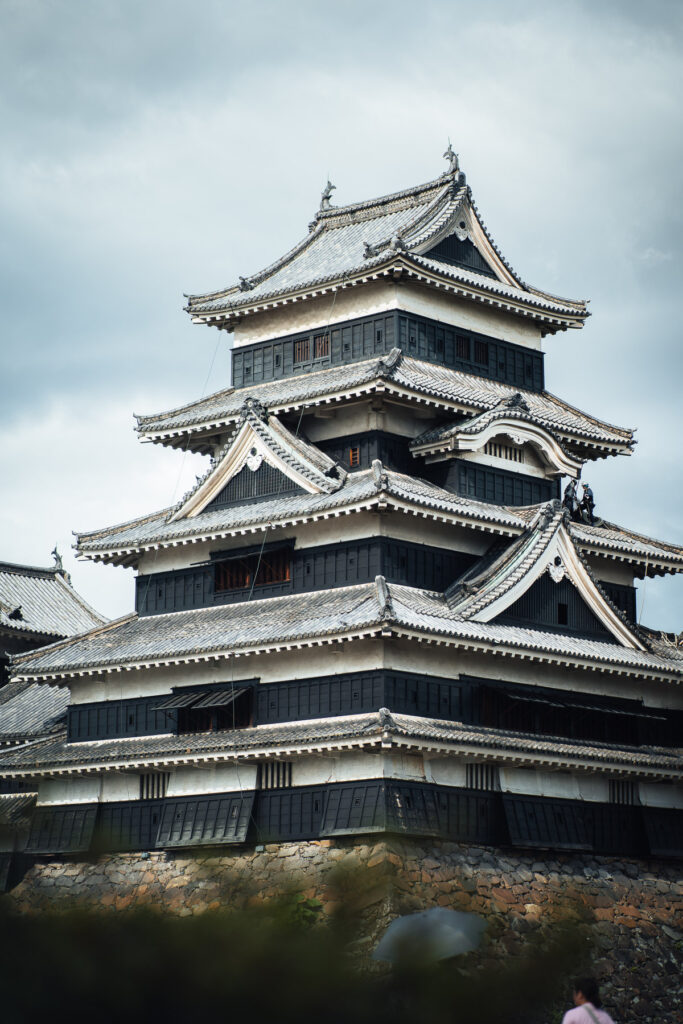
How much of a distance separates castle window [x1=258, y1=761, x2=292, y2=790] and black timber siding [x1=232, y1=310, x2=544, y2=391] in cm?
1300

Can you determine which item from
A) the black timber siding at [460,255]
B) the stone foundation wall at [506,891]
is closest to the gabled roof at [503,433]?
the black timber siding at [460,255]

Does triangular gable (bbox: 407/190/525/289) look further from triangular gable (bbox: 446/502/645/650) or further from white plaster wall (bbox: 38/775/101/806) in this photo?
white plaster wall (bbox: 38/775/101/806)

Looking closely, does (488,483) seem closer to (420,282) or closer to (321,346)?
(420,282)

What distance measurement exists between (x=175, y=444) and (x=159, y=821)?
1320cm

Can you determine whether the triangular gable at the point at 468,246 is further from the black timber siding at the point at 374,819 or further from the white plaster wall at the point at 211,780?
the black timber siding at the point at 374,819

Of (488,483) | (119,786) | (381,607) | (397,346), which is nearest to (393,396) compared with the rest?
(397,346)

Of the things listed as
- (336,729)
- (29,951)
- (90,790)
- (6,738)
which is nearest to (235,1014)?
(29,951)

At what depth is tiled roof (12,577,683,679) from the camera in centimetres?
3416

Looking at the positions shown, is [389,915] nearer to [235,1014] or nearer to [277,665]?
[277,665]

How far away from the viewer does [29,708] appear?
46.4m

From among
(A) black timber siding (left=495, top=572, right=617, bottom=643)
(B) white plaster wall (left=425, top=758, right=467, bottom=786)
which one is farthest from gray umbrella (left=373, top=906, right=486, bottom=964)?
(A) black timber siding (left=495, top=572, right=617, bottom=643)

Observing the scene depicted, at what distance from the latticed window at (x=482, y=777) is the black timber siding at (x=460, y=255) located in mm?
15967

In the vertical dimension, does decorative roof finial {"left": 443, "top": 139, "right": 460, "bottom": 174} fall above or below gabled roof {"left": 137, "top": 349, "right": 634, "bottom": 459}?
above

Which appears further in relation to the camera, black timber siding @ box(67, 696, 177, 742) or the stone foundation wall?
black timber siding @ box(67, 696, 177, 742)
